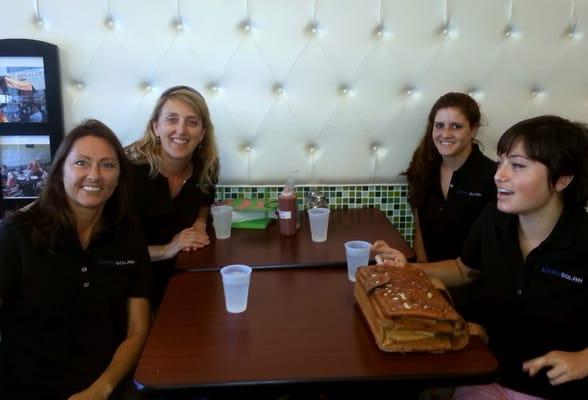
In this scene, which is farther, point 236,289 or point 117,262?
point 117,262

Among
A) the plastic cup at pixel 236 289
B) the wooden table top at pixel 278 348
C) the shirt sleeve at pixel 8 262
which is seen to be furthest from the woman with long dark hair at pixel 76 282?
the plastic cup at pixel 236 289

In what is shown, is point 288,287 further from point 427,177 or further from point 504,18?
A: point 504,18

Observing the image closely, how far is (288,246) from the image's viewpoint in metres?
1.66

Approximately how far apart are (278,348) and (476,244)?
29.5 inches

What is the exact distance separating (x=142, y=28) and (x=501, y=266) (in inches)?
60.7

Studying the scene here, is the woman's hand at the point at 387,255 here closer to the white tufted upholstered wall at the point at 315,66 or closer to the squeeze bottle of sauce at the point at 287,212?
the squeeze bottle of sauce at the point at 287,212

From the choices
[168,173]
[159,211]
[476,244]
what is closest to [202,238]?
[159,211]

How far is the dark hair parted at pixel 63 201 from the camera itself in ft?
4.22

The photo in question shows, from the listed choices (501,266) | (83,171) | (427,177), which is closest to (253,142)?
(427,177)

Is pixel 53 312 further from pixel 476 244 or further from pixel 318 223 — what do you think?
pixel 476 244

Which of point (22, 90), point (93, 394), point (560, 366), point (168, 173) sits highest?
point (22, 90)

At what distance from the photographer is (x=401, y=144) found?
2.17 m

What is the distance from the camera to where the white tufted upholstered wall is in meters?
1.98

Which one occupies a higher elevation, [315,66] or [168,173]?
[315,66]
